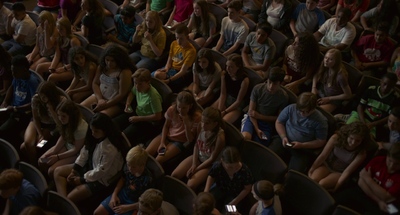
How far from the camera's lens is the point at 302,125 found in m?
4.07

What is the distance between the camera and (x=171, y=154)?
4223 mm

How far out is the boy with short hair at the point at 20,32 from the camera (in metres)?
5.70

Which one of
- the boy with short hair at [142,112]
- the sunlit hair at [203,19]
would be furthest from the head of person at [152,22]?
the boy with short hair at [142,112]

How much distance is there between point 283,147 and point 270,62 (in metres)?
1.28

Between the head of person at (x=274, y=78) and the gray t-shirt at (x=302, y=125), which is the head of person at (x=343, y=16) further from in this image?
the gray t-shirt at (x=302, y=125)

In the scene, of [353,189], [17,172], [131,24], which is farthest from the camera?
[131,24]

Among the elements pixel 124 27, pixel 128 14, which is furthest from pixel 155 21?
pixel 124 27

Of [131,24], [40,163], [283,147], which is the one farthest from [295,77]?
[40,163]

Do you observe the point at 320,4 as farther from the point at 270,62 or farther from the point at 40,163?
the point at 40,163

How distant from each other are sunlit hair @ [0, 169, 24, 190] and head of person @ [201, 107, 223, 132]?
151 cm

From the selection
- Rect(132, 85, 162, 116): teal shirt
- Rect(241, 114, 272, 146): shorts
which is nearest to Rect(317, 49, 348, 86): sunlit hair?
Rect(241, 114, 272, 146): shorts

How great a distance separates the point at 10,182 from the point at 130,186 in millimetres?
913

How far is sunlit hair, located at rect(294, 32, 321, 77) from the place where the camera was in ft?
15.2

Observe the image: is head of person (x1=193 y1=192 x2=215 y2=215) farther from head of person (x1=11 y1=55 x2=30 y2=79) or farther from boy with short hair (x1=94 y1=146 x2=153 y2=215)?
head of person (x1=11 y1=55 x2=30 y2=79)
